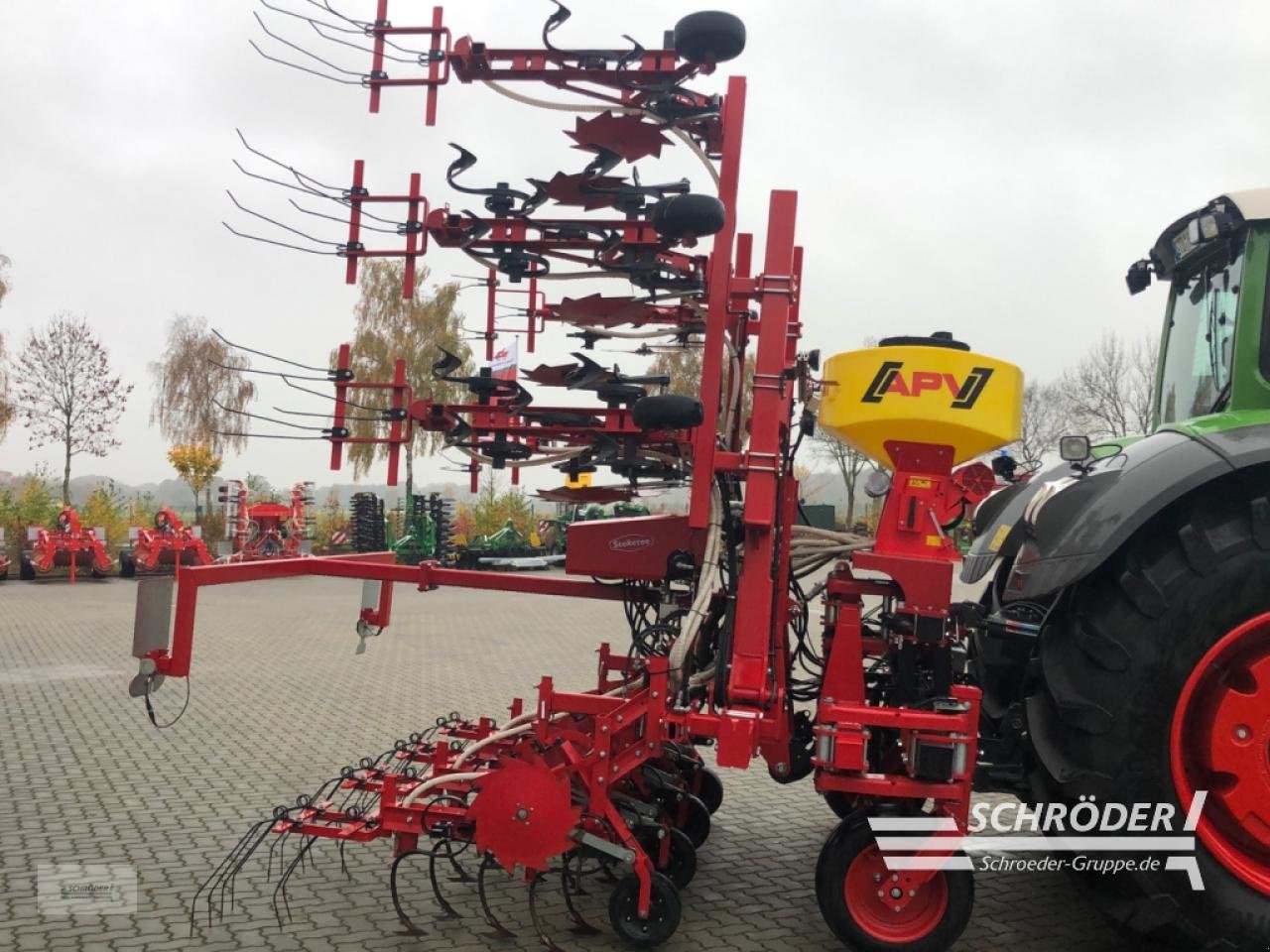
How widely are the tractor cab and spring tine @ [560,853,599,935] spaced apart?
8.10 feet

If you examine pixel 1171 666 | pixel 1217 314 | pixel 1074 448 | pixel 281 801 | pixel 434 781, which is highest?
pixel 1217 314

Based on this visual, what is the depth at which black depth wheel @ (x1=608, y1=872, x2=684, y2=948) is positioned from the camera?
3.33 metres

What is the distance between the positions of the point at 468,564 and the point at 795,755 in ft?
55.8

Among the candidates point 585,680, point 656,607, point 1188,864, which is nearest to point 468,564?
point 585,680

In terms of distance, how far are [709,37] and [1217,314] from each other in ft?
6.60

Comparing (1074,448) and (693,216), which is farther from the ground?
(693,216)

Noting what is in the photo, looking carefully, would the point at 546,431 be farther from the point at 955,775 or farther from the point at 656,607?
the point at 955,775

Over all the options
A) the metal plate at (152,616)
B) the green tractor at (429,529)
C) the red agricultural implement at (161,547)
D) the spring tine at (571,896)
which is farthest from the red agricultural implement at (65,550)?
the spring tine at (571,896)

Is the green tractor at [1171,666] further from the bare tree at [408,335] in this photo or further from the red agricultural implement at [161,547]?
the red agricultural implement at [161,547]

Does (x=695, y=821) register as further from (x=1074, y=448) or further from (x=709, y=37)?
(x=709, y=37)

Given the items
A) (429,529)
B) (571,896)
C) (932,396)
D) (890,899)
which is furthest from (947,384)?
(429,529)

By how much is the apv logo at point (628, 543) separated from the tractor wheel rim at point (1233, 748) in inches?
72.7

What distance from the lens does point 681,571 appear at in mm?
3771

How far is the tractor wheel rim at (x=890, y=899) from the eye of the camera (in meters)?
3.19
